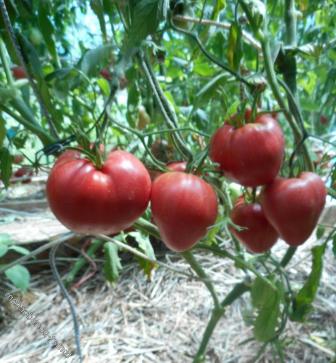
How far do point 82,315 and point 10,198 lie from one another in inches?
32.1

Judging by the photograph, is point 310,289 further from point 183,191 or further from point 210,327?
point 183,191

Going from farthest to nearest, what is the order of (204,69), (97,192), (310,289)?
(204,69) → (310,289) → (97,192)

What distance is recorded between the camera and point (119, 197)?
35 cm

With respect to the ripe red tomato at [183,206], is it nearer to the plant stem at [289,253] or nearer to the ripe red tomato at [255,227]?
the ripe red tomato at [255,227]

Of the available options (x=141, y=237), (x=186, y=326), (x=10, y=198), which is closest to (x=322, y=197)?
(x=141, y=237)

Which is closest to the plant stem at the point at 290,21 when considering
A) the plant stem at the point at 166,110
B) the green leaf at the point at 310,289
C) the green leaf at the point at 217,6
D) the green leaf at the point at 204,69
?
the green leaf at the point at 217,6

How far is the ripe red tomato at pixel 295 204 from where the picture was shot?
15.8 inches

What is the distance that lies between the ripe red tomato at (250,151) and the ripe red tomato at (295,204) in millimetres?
20

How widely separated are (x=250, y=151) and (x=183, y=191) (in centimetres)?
7

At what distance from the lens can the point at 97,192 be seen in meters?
0.34

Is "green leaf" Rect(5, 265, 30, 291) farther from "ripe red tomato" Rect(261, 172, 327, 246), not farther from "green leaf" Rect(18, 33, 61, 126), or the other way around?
"ripe red tomato" Rect(261, 172, 327, 246)

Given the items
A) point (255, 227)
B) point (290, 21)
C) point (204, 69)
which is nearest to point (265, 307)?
point (255, 227)

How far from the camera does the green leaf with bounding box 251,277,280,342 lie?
2.06ft

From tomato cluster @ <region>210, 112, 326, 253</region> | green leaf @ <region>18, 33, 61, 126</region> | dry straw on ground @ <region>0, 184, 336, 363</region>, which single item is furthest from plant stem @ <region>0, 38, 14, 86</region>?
dry straw on ground @ <region>0, 184, 336, 363</region>
